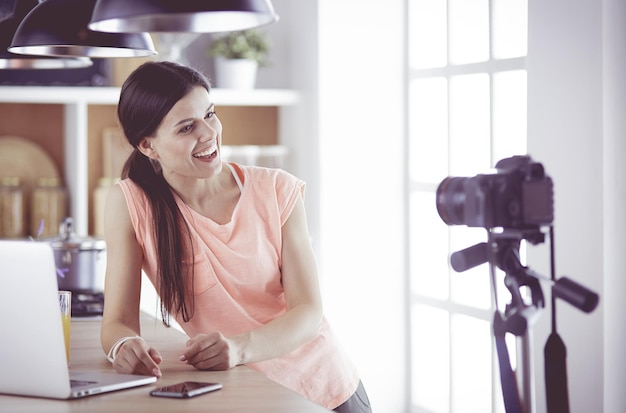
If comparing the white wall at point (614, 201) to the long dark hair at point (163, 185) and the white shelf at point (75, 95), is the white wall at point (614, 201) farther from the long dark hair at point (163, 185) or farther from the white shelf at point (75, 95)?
the white shelf at point (75, 95)

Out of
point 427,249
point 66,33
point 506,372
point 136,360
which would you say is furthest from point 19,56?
point 427,249

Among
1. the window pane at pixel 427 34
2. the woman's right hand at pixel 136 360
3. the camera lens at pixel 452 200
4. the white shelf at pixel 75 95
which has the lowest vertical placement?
the woman's right hand at pixel 136 360

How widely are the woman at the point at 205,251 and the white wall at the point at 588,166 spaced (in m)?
0.64

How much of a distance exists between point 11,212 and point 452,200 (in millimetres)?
2697

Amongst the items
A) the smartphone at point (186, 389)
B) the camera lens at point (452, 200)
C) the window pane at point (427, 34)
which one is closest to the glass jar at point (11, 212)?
the window pane at point (427, 34)

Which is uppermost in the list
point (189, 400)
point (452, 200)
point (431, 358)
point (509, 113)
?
point (509, 113)

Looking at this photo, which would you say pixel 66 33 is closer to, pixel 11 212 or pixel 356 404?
pixel 356 404

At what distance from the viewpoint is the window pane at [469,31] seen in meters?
3.30

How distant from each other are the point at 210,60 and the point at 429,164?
118 cm

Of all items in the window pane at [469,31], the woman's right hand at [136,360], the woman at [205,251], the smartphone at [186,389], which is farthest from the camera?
the window pane at [469,31]

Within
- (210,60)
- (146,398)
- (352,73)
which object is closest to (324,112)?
(352,73)

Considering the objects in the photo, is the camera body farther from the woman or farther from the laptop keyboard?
the laptop keyboard

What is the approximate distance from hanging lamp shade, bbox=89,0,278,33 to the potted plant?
2177 millimetres

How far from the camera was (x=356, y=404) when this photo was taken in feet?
7.04
